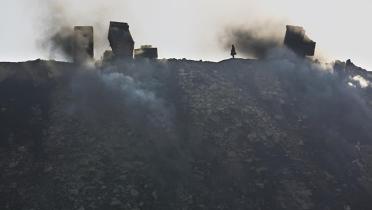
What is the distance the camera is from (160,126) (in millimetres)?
23875

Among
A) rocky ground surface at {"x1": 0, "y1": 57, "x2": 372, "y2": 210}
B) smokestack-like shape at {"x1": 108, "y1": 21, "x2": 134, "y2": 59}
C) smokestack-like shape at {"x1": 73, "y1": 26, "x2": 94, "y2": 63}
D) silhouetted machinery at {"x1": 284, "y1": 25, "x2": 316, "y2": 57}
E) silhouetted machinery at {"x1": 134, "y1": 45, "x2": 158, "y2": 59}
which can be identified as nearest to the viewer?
rocky ground surface at {"x1": 0, "y1": 57, "x2": 372, "y2": 210}

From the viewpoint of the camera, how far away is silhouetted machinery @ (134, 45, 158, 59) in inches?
1148

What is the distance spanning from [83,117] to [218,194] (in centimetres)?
668

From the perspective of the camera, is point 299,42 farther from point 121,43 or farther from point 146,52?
point 121,43

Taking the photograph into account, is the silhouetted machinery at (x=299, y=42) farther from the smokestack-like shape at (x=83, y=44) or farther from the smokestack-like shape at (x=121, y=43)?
the smokestack-like shape at (x=83, y=44)

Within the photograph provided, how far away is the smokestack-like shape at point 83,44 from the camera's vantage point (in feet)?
93.8

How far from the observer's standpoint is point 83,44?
28859 millimetres

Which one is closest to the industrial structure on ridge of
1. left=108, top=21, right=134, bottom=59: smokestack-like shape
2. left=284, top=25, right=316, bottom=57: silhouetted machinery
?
left=108, top=21, right=134, bottom=59: smokestack-like shape

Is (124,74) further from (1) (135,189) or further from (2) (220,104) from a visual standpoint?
(1) (135,189)

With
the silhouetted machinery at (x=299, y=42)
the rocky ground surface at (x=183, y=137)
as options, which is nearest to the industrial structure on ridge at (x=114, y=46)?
the rocky ground surface at (x=183, y=137)

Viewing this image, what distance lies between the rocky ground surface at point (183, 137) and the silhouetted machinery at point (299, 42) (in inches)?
84.0

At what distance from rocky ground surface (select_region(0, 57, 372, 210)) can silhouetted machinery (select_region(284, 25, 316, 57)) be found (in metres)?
2.13

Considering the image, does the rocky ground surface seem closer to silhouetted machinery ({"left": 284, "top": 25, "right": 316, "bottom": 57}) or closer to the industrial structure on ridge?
the industrial structure on ridge

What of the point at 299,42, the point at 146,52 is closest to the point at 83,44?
the point at 146,52
